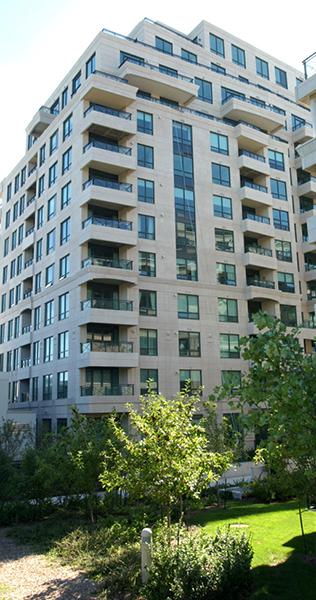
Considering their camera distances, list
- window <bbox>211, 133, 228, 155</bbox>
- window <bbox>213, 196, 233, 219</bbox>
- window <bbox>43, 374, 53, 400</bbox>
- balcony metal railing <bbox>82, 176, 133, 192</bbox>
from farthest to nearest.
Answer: window <bbox>211, 133, 228, 155</bbox> < window <bbox>213, 196, 233, 219</bbox> < window <bbox>43, 374, 53, 400</bbox> < balcony metal railing <bbox>82, 176, 133, 192</bbox>

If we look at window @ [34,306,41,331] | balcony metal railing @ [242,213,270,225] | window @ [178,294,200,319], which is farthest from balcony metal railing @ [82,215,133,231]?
balcony metal railing @ [242,213,270,225]

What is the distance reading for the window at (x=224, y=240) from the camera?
38.8 meters

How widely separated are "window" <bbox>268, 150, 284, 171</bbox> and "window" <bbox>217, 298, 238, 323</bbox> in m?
14.6

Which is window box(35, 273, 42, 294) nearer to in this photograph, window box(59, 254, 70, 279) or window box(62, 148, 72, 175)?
window box(59, 254, 70, 279)

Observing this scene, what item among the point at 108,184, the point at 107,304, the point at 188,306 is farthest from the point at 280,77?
the point at 107,304

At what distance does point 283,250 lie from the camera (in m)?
42.9

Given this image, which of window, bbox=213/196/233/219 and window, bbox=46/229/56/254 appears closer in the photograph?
window, bbox=213/196/233/219

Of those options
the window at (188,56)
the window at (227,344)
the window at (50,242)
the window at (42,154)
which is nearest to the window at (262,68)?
the window at (188,56)

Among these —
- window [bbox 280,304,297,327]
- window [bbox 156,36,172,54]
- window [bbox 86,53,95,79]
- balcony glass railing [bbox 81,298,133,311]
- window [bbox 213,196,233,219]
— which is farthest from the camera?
window [bbox 280,304,297,327]

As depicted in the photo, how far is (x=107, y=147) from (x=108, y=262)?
332 inches

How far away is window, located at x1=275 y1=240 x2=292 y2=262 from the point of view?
42500mm

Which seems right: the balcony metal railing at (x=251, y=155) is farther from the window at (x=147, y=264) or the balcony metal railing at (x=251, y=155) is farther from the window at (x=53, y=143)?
the window at (x=53, y=143)

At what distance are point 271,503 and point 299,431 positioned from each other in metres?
14.5

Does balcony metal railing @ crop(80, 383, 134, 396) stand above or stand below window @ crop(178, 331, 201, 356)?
below
